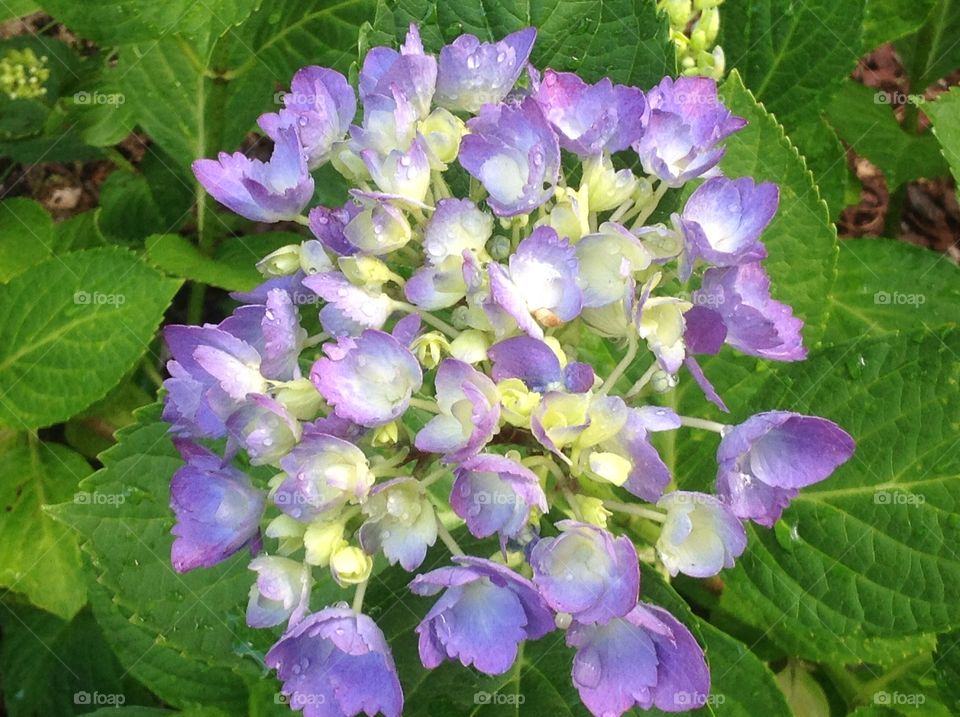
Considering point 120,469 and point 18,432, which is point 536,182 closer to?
point 120,469

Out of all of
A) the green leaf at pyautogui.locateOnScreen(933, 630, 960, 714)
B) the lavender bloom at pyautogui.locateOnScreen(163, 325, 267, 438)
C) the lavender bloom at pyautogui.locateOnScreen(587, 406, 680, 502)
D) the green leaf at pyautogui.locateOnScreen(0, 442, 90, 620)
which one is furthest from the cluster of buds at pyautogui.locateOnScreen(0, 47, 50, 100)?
the green leaf at pyautogui.locateOnScreen(933, 630, 960, 714)

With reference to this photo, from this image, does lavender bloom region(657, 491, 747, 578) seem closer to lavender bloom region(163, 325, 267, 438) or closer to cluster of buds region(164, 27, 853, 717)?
cluster of buds region(164, 27, 853, 717)

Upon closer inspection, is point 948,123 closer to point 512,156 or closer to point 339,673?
point 512,156

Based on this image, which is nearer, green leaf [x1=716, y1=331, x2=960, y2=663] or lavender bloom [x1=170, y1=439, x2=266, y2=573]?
lavender bloom [x1=170, y1=439, x2=266, y2=573]

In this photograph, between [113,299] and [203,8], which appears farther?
[113,299]

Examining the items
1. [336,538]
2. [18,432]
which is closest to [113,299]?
[18,432]

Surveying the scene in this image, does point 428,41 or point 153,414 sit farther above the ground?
point 428,41
